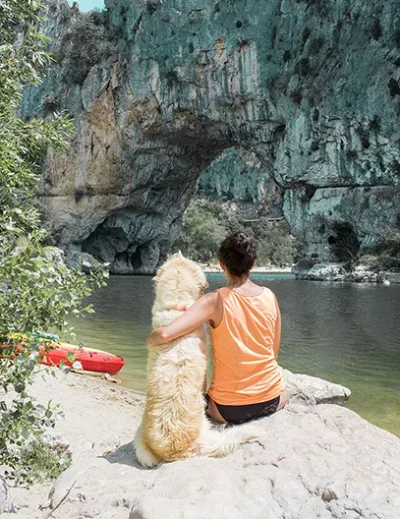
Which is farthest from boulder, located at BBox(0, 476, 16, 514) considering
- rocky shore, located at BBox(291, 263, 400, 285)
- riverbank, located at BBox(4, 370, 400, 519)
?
rocky shore, located at BBox(291, 263, 400, 285)

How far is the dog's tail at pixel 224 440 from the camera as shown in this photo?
3.17 metres

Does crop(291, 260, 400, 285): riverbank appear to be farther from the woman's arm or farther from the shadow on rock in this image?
the woman's arm

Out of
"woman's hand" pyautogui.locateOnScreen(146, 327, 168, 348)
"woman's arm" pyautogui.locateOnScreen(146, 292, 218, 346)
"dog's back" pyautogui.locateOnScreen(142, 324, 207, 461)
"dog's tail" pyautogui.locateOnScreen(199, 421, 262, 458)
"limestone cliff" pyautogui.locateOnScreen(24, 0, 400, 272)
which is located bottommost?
"dog's tail" pyautogui.locateOnScreen(199, 421, 262, 458)

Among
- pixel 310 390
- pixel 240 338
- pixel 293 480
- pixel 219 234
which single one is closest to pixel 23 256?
pixel 240 338

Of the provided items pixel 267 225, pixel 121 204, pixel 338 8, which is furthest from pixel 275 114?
pixel 267 225

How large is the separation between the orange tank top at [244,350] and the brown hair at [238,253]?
16 cm

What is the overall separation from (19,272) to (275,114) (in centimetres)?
4142

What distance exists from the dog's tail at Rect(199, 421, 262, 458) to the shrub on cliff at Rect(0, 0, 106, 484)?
0.94 meters

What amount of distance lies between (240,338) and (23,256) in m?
1.48

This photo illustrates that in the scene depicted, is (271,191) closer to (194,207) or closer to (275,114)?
(194,207)

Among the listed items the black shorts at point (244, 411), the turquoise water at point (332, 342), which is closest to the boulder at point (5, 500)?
the black shorts at point (244, 411)

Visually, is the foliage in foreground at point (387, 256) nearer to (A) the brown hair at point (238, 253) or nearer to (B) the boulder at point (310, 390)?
(B) the boulder at point (310, 390)

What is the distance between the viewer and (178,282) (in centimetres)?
329

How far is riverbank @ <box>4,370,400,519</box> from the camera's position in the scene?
2455mm
